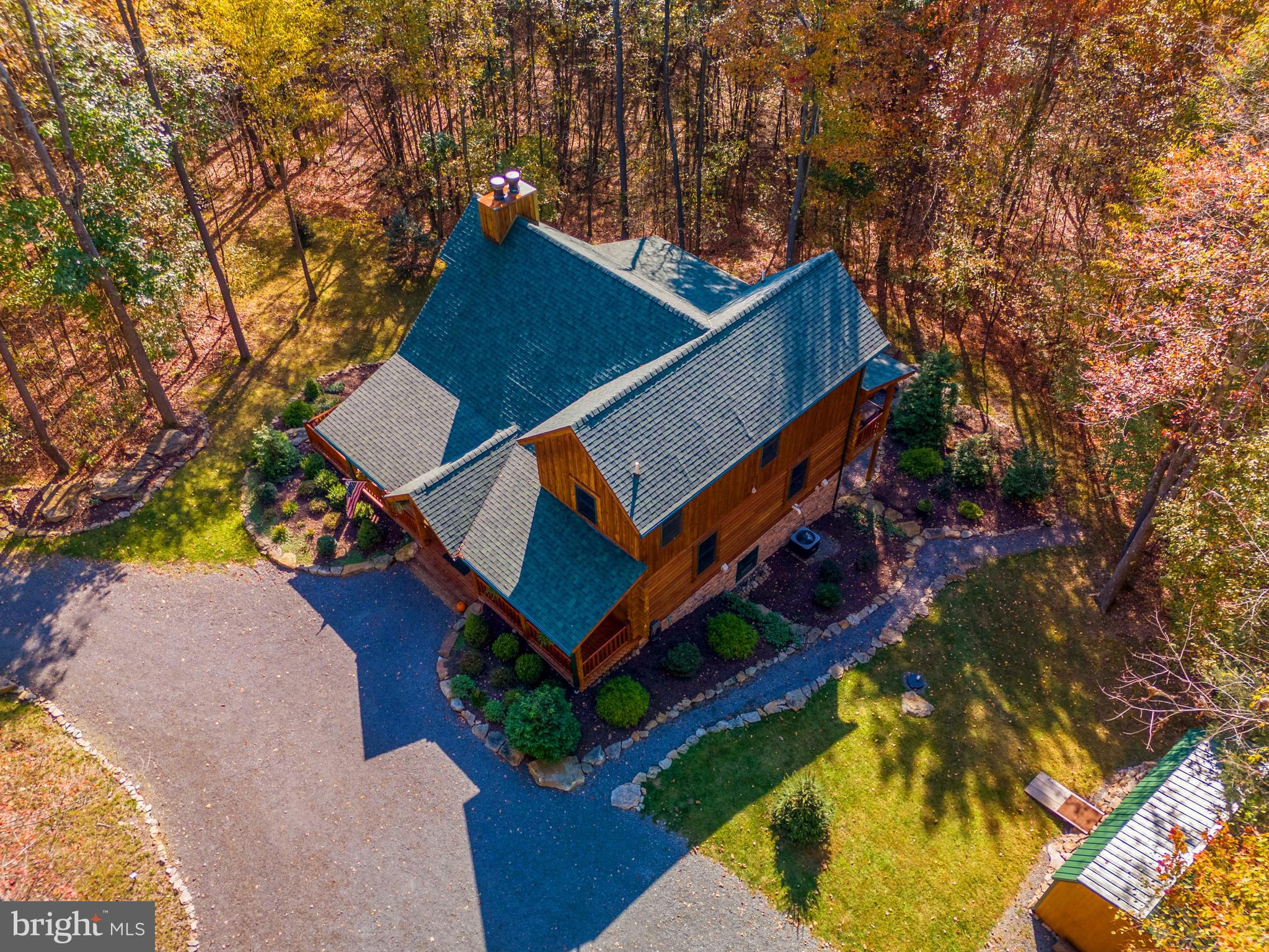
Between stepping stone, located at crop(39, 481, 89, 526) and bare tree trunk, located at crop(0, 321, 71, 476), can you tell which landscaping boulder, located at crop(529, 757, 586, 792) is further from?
bare tree trunk, located at crop(0, 321, 71, 476)

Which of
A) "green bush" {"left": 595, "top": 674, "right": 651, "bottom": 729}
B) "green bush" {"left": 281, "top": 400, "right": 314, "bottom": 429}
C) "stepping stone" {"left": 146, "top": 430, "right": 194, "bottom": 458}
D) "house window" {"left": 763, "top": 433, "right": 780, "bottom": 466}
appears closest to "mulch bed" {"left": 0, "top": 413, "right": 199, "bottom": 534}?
"stepping stone" {"left": 146, "top": 430, "right": 194, "bottom": 458}

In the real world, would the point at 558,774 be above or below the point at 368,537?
below

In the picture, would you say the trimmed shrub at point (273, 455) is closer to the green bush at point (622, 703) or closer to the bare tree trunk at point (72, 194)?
the bare tree trunk at point (72, 194)

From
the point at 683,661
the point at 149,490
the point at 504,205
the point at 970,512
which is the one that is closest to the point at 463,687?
the point at 683,661

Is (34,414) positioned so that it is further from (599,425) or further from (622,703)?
(622,703)

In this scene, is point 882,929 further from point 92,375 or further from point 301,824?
point 92,375
